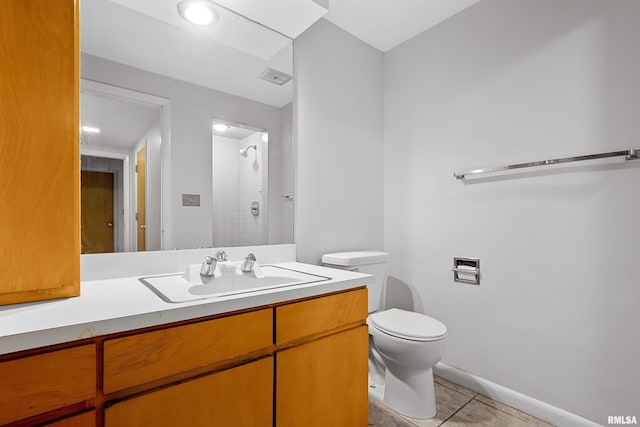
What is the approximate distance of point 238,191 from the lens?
5.16 feet

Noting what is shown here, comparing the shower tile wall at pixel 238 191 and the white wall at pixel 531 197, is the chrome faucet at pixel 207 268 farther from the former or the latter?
the white wall at pixel 531 197

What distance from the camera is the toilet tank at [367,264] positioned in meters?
1.74

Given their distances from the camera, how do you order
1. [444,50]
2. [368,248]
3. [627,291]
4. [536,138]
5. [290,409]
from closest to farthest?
[290,409] → [627,291] → [536,138] → [444,50] → [368,248]

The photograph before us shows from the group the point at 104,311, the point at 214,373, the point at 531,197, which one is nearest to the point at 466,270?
the point at 531,197

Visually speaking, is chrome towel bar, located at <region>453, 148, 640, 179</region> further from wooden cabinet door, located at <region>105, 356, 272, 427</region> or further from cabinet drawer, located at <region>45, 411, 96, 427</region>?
cabinet drawer, located at <region>45, 411, 96, 427</region>

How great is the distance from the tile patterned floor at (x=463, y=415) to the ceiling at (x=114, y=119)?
1.77 metres

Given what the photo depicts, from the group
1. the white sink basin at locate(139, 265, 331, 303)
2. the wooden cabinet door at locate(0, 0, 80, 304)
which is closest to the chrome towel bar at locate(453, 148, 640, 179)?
the white sink basin at locate(139, 265, 331, 303)

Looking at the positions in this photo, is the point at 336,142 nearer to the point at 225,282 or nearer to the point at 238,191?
the point at 238,191

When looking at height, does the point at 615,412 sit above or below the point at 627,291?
below

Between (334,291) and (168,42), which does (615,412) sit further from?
(168,42)

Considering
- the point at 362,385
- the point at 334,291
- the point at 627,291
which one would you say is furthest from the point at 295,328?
the point at 627,291

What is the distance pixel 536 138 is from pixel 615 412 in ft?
4.34

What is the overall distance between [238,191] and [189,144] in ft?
1.08

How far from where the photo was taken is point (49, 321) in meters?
0.66
